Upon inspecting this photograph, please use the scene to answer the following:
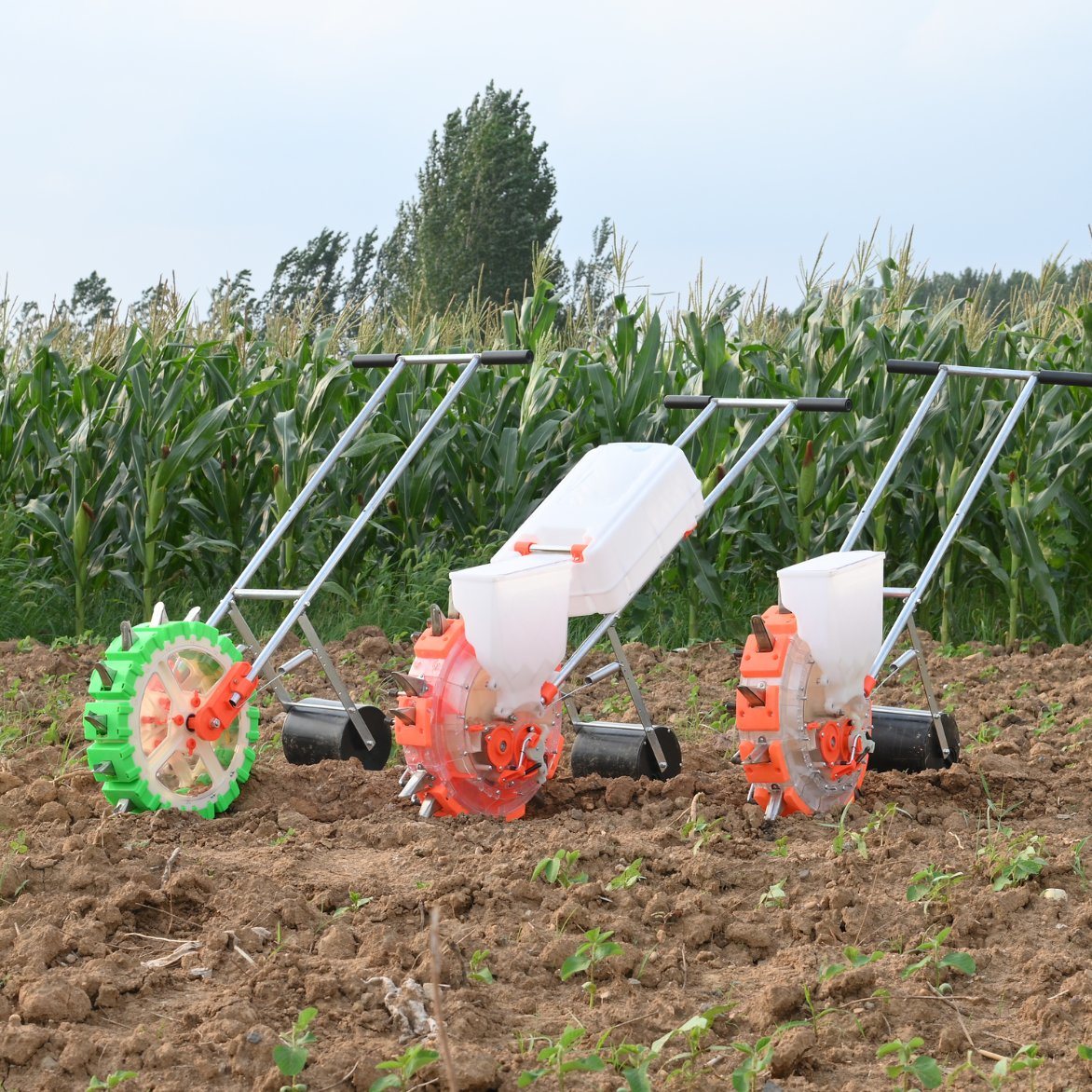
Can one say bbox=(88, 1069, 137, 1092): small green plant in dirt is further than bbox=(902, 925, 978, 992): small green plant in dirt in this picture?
No

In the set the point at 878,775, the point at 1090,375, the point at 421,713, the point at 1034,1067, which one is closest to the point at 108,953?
the point at 421,713

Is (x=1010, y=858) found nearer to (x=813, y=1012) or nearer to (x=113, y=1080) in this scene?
(x=813, y=1012)

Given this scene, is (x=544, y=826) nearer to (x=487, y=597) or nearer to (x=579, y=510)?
(x=487, y=597)

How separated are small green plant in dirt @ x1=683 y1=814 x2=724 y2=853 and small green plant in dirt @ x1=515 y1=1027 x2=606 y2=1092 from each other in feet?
4.66

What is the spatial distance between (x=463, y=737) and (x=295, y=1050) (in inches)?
69.9

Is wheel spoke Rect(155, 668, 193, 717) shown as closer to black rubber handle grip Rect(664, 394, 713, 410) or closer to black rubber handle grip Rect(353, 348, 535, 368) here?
black rubber handle grip Rect(353, 348, 535, 368)

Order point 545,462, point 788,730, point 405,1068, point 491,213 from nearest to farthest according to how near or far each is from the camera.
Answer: point 405,1068, point 788,730, point 545,462, point 491,213

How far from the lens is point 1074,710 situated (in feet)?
22.8

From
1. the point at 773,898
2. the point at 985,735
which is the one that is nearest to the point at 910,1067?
the point at 773,898

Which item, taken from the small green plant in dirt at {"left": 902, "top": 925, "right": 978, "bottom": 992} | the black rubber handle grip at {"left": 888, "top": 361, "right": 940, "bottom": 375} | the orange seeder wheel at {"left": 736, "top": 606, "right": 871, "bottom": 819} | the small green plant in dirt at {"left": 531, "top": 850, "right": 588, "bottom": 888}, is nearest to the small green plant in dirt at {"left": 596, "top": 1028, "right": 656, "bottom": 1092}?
the small green plant in dirt at {"left": 902, "top": 925, "right": 978, "bottom": 992}

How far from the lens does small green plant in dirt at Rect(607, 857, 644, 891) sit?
13.0 ft

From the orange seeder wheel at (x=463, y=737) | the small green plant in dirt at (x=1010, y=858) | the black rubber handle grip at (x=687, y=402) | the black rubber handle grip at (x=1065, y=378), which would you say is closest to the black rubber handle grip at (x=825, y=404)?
the black rubber handle grip at (x=687, y=402)

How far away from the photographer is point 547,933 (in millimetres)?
3682

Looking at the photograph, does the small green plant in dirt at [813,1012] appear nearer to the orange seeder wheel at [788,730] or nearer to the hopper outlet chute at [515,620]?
the orange seeder wheel at [788,730]
